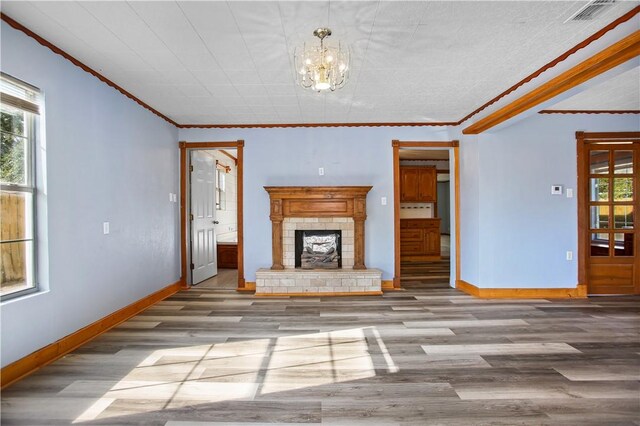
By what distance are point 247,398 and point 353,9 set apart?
2647 mm

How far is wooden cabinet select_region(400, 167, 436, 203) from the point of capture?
27.8 feet

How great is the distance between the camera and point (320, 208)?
5.30m

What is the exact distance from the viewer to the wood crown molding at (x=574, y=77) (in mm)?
2523

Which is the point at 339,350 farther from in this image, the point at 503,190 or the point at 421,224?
the point at 421,224

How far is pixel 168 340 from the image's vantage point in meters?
3.25

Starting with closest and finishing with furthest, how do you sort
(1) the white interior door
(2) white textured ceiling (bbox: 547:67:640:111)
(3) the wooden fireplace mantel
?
(2) white textured ceiling (bbox: 547:67:640:111), (3) the wooden fireplace mantel, (1) the white interior door

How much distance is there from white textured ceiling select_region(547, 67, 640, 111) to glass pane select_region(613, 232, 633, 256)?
1741 millimetres

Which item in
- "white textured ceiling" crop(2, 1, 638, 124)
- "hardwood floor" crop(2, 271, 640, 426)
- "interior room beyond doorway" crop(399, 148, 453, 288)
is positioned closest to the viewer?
"hardwood floor" crop(2, 271, 640, 426)

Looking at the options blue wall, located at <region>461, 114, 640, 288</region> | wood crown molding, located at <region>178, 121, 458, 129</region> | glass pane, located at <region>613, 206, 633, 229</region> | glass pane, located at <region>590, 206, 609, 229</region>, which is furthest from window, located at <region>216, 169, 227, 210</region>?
glass pane, located at <region>613, 206, 633, 229</region>

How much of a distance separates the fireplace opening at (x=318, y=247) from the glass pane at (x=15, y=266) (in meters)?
3.32

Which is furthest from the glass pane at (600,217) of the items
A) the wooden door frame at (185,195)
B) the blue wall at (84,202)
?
the blue wall at (84,202)

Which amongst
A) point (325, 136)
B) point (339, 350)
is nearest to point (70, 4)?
point (339, 350)

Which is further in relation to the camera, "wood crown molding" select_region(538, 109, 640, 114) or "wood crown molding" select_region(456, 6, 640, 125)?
"wood crown molding" select_region(538, 109, 640, 114)

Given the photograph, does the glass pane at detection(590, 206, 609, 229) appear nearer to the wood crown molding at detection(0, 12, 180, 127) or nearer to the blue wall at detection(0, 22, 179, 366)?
the blue wall at detection(0, 22, 179, 366)
